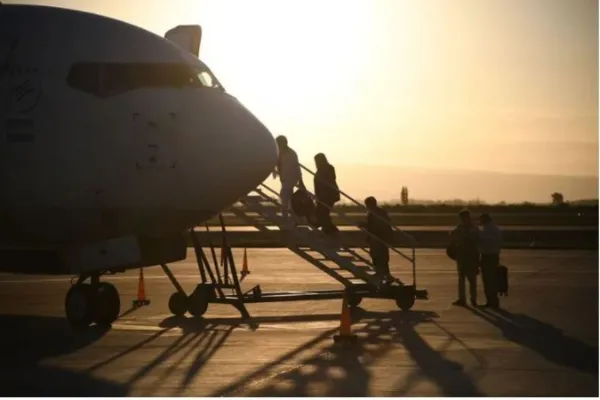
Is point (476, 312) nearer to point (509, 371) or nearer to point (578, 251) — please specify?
point (509, 371)

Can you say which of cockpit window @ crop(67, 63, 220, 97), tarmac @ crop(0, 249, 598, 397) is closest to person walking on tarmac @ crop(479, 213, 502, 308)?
tarmac @ crop(0, 249, 598, 397)

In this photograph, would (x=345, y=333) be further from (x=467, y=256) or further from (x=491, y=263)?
(x=467, y=256)

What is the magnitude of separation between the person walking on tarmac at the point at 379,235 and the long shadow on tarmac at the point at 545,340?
265cm

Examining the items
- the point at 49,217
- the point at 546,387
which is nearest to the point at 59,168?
the point at 49,217

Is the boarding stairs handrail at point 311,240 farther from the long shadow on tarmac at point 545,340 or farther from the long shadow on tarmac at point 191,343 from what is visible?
the long shadow on tarmac at point 545,340

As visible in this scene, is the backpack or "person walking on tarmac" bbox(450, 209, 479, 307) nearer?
the backpack

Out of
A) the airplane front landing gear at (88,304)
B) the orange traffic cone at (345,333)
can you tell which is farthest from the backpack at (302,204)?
the orange traffic cone at (345,333)

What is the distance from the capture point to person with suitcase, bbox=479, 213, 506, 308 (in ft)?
76.2

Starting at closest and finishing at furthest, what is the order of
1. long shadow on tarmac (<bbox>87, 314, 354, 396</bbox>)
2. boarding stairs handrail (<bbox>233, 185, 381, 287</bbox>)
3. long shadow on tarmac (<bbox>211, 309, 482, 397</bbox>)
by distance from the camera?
long shadow on tarmac (<bbox>211, 309, 482, 397</bbox>) → long shadow on tarmac (<bbox>87, 314, 354, 396</bbox>) → boarding stairs handrail (<bbox>233, 185, 381, 287</bbox>)

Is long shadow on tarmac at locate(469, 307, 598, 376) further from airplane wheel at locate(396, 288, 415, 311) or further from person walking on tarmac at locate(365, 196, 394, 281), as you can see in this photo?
person walking on tarmac at locate(365, 196, 394, 281)

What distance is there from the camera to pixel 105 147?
1722 cm

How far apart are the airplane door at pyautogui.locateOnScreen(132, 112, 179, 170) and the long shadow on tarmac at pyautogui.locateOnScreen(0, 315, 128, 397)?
3098mm

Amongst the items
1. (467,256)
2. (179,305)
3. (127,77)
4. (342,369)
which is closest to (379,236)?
(467,256)

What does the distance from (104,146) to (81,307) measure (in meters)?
3.17
